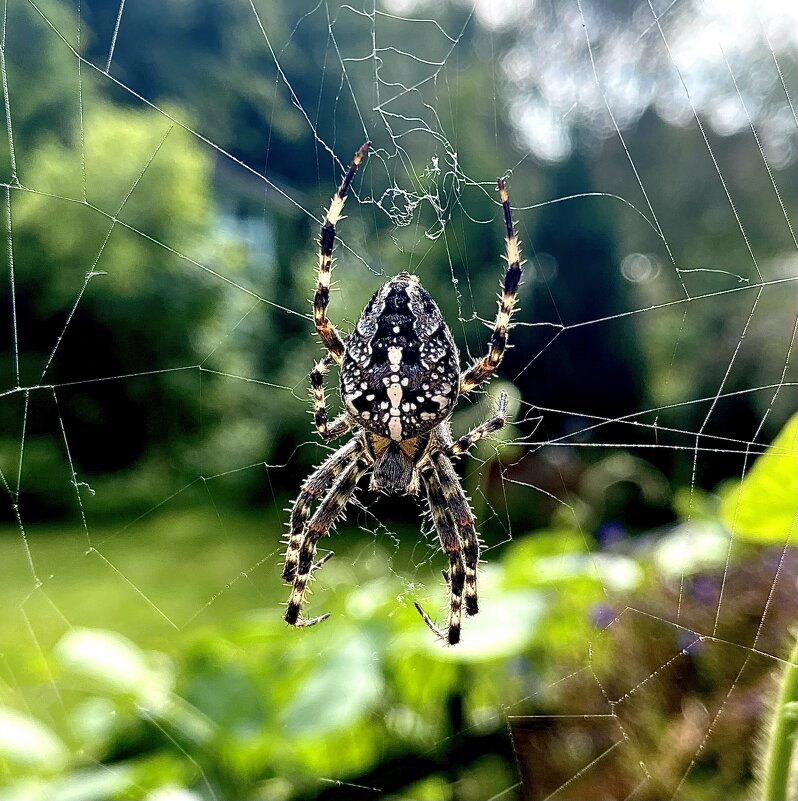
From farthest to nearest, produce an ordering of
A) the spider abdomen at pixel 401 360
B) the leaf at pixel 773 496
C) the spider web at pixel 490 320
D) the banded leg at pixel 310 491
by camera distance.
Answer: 1. the spider web at pixel 490 320
2. the banded leg at pixel 310 491
3. the spider abdomen at pixel 401 360
4. the leaf at pixel 773 496

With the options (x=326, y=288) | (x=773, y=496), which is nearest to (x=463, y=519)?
(x=326, y=288)

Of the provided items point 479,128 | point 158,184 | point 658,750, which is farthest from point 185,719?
point 158,184

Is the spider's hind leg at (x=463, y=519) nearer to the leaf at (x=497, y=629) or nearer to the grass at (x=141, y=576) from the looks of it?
the leaf at (x=497, y=629)

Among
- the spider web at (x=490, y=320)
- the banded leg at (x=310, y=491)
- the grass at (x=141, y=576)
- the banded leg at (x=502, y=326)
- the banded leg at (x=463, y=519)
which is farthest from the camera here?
the grass at (x=141, y=576)

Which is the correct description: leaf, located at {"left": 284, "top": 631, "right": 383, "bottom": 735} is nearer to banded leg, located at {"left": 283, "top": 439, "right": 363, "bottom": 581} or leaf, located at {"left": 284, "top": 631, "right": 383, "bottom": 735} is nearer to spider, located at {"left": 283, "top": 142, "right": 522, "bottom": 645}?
spider, located at {"left": 283, "top": 142, "right": 522, "bottom": 645}

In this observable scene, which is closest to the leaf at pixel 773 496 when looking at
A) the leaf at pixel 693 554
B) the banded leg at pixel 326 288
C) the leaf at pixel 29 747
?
the banded leg at pixel 326 288

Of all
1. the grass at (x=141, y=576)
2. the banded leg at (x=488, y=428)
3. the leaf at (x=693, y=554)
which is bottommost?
the grass at (x=141, y=576)

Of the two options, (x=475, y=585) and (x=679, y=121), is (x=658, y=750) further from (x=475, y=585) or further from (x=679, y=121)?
(x=679, y=121)

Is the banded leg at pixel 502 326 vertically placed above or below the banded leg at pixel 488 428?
above
